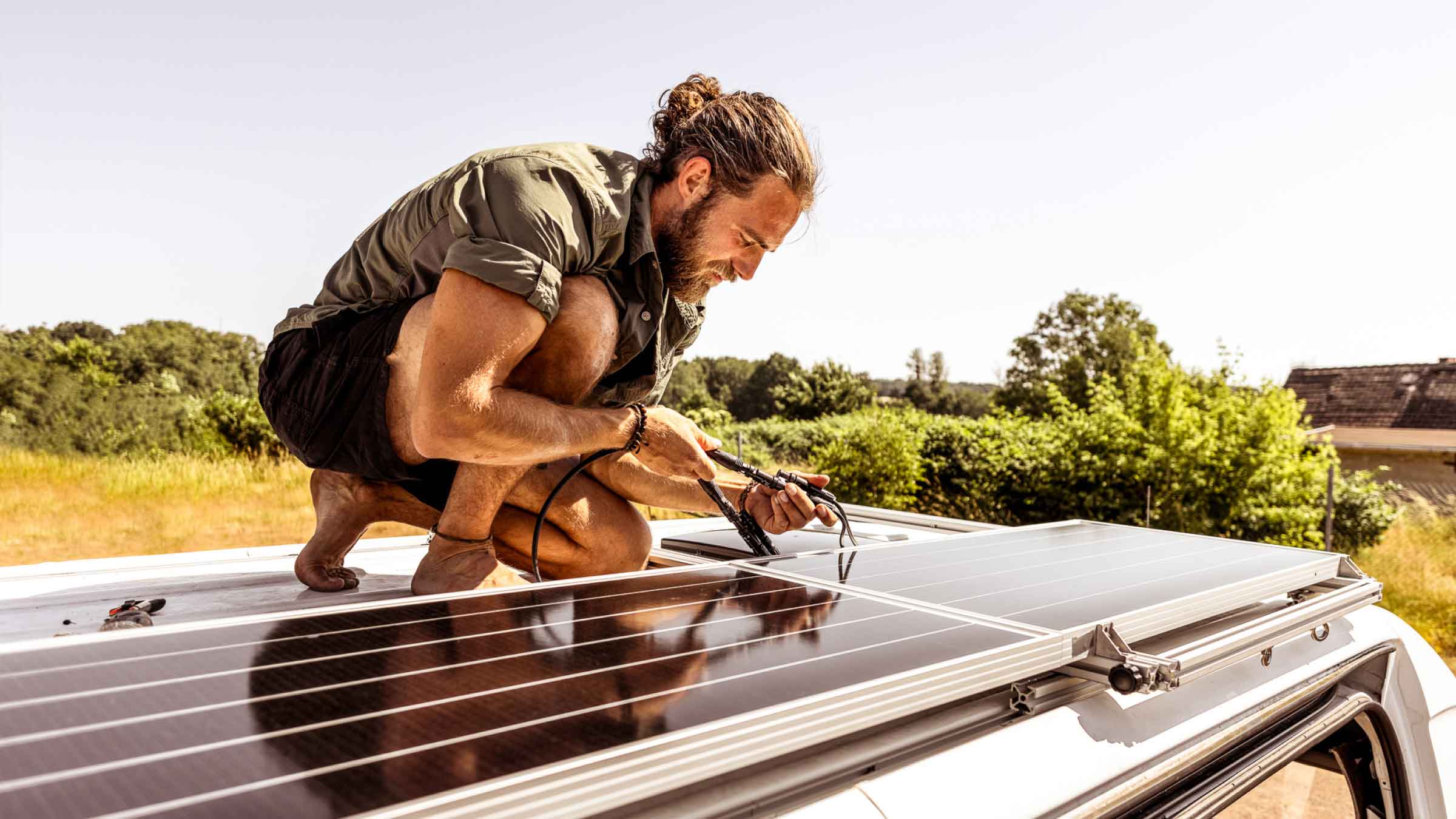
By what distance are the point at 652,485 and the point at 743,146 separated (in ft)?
3.59

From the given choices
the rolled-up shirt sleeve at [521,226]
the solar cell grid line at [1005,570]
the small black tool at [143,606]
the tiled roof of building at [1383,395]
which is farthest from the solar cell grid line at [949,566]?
the tiled roof of building at [1383,395]

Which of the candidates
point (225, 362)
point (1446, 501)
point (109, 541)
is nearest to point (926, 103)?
point (1446, 501)

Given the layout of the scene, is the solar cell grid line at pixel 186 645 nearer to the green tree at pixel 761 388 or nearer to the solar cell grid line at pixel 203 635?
the solar cell grid line at pixel 203 635

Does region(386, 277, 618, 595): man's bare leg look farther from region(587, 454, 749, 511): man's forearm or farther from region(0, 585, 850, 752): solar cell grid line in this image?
region(0, 585, 850, 752): solar cell grid line

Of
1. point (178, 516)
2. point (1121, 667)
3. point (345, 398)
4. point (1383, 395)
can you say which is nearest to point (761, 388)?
point (1383, 395)

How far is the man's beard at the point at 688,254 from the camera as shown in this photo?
91.4 inches

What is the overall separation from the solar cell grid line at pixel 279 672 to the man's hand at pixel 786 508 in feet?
2.95

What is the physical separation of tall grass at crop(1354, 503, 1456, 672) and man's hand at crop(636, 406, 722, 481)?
8125 millimetres

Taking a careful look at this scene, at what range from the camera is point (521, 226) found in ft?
5.97

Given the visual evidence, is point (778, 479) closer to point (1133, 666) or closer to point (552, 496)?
point (552, 496)

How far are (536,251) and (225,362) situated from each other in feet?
103

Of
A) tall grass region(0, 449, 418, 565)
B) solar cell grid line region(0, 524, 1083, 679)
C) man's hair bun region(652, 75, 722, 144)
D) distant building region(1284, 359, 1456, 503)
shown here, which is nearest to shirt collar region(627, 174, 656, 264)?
man's hair bun region(652, 75, 722, 144)

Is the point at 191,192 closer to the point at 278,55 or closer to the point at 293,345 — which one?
the point at 278,55

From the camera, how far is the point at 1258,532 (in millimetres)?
8867
